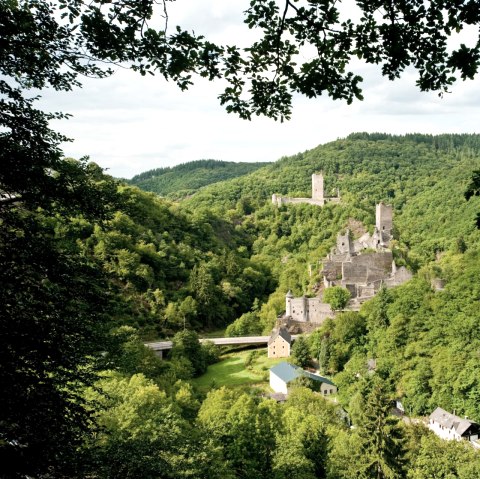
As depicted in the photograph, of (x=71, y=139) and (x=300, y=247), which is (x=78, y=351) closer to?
(x=71, y=139)

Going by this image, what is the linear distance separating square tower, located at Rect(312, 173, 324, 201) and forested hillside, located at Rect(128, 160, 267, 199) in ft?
248

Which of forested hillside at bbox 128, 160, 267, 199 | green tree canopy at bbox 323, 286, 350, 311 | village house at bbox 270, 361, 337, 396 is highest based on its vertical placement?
forested hillside at bbox 128, 160, 267, 199

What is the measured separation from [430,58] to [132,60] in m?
2.82

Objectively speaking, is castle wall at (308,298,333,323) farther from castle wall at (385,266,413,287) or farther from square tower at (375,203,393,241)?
square tower at (375,203,393,241)

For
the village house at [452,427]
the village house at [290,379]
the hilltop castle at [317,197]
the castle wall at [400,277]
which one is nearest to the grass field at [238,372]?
the village house at [290,379]

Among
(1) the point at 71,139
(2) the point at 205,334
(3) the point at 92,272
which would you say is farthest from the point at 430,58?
(2) the point at 205,334

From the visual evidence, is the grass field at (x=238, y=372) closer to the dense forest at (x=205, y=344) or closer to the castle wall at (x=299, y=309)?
the dense forest at (x=205, y=344)

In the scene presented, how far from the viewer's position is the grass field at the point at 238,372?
34.9 meters

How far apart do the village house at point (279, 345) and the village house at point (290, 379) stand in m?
4.91

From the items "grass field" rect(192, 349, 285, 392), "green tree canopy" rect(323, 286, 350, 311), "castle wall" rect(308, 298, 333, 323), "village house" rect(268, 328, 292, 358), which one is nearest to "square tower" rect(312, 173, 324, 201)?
"castle wall" rect(308, 298, 333, 323)

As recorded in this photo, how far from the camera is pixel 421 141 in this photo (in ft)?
517

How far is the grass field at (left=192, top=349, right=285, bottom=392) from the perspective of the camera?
3489 cm

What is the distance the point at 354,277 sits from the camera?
4422 centimetres

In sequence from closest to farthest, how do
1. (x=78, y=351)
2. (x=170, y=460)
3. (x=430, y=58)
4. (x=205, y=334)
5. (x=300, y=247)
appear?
(x=430, y=58), (x=78, y=351), (x=170, y=460), (x=205, y=334), (x=300, y=247)
